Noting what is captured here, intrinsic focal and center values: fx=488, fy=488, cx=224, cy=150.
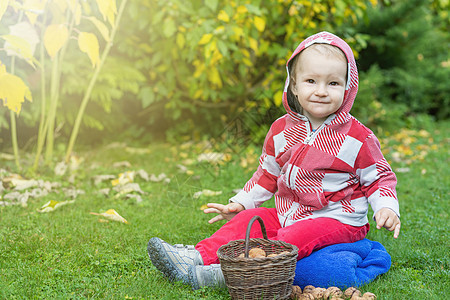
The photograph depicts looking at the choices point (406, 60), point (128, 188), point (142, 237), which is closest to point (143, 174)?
point (128, 188)

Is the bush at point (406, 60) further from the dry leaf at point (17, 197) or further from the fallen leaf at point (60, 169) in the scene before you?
the dry leaf at point (17, 197)

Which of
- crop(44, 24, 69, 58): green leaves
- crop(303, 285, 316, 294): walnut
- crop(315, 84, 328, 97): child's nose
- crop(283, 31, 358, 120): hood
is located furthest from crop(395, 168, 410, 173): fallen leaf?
crop(44, 24, 69, 58): green leaves

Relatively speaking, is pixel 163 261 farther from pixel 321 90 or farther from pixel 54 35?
pixel 54 35

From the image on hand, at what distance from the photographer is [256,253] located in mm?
1867

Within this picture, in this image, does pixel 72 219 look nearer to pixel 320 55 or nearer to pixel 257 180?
pixel 257 180

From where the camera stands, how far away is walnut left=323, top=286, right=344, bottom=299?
186 cm

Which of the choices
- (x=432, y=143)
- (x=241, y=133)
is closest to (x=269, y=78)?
(x=241, y=133)

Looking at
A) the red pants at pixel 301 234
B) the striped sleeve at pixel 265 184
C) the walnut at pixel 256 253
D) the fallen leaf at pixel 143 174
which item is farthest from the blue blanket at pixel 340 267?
the fallen leaf at pixel 143 174

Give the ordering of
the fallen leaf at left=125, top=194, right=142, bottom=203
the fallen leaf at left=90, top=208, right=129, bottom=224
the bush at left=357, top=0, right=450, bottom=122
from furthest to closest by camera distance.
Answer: the bush at left=357, top=0, right=450, bottom=122
the fallen leaf at left=125, top=194, right=142, bottom=203
the fallen leaf at left=90, top=208, right=129, bottom=224

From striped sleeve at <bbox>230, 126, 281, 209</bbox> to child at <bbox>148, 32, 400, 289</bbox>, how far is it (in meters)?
0.08

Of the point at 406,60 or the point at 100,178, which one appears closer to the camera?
the point at 100,178

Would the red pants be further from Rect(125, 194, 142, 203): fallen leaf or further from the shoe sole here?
Rect(125, 194, 142, 203): fallen leaf

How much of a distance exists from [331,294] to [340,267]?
193mm

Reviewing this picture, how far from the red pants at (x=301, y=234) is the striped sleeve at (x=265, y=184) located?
0.31ft
